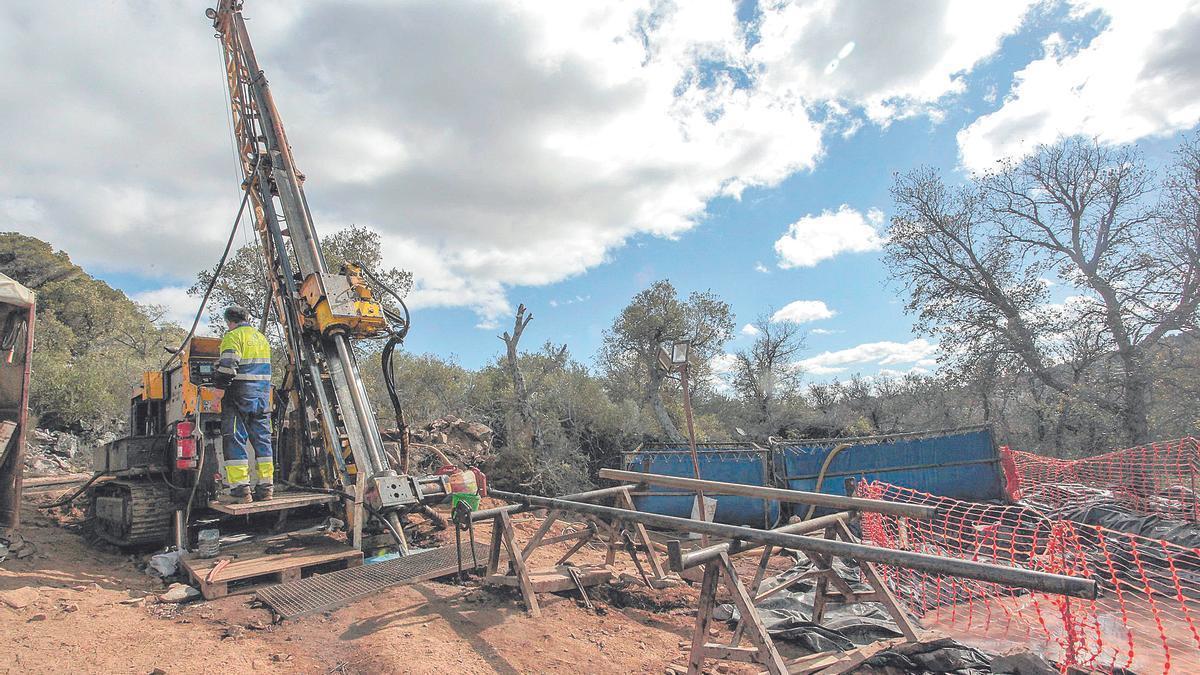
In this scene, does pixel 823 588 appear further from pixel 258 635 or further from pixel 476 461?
pixel 476 461

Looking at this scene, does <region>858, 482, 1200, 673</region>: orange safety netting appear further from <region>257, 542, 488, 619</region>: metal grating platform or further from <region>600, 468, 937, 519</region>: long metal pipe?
<region>257, 542, 488, 619</region>: metal grating platform

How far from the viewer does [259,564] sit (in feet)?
18.1

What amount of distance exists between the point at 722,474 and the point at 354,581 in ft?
21.7

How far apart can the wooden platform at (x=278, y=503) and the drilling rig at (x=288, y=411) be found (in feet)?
0.07

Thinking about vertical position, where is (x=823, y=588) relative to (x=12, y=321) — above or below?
below

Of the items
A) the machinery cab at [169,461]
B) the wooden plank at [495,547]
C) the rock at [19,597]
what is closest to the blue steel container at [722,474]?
the wooden plank at [495,547]

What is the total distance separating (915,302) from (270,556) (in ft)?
62.2

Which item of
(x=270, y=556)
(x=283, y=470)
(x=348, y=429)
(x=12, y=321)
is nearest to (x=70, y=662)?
(x=270, y=556)

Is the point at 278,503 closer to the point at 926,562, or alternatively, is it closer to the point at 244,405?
the point at 244,405

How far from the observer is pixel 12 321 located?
261 inches

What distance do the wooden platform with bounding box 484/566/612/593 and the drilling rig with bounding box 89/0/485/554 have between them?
129cm

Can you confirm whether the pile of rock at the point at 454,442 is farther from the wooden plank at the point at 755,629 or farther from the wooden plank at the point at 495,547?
the wooden plank at the point at 755,629

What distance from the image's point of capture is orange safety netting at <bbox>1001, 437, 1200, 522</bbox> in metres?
8.53

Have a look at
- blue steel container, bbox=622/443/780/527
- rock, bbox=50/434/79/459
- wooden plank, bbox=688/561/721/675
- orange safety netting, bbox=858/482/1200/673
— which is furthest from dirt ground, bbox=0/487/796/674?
rock, bbox=50/434/79/459
